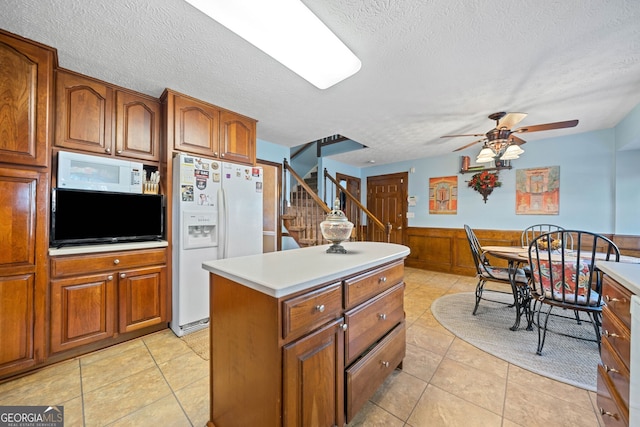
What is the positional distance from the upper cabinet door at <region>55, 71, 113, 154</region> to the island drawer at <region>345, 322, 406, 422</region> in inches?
106

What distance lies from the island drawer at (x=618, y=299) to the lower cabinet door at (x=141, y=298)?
302 cm

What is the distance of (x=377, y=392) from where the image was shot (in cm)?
155

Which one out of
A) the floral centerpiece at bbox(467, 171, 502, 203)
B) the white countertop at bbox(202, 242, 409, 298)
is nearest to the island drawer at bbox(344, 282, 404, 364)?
the white countertop at bbox(202, 242, 409, 298)

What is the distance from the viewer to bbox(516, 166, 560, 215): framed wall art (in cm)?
380

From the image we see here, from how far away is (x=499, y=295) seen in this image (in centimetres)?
344

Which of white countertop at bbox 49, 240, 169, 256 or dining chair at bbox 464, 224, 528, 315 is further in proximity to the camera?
dining chair at bbox 464, 224, 528, 315

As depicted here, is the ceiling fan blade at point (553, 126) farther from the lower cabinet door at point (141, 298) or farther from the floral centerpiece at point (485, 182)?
the lower cabinet door at point (141, 298)

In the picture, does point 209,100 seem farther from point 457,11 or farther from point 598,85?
point 598,85

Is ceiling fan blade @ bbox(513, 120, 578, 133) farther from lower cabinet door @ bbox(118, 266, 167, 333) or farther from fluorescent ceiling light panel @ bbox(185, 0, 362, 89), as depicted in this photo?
lower cabinet door @ bbox(118, 266, 167, 333)

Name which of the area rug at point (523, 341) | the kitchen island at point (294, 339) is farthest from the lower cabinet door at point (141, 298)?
the area rug at point (523, 341)

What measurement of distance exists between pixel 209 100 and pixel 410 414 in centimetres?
313

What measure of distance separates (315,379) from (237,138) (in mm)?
2643

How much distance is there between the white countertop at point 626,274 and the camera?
0.84 metres

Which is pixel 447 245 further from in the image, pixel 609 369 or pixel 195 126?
pixel 195 126
